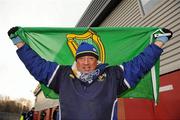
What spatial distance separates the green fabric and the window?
3.57m

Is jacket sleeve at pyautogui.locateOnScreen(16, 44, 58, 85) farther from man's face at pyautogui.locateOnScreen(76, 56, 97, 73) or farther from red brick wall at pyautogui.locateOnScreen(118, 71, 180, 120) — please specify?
red brick wall at pyautogui.locateOnScreen(118, 71, 180, 120)

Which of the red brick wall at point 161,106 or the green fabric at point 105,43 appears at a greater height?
the green fabric at point 105,43

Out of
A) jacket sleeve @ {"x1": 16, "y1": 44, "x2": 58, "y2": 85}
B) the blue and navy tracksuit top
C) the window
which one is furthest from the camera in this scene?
the window

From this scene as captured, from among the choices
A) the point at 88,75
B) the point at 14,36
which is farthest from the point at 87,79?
the point at 14,36

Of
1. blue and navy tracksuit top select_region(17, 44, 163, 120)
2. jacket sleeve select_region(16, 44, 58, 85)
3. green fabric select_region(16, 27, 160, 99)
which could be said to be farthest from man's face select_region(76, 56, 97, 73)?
green fabric select_region(16, 27, 160, 99)

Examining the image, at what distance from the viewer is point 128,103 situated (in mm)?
7965

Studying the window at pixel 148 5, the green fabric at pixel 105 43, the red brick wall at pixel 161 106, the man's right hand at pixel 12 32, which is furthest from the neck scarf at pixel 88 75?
the window at pixel 148 5

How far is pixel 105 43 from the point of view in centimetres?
477

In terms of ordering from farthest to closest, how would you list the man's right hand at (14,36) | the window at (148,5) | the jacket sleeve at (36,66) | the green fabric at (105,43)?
the window at (148,5) → the green fabric at (105,43) → the man's right hand at (14,36) → the jacket sleeve at (36,66)

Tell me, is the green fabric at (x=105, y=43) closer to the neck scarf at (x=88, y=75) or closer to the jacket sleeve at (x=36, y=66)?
the jacket sleeve at (x=36, y=66)

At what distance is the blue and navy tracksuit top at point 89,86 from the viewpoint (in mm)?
3164

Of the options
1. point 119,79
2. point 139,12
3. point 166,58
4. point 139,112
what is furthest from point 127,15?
point 119,79

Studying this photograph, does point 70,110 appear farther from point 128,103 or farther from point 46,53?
point 128,103

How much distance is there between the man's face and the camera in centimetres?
339
